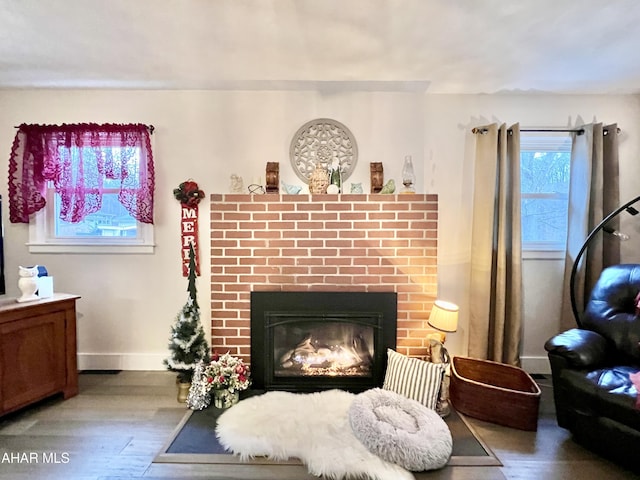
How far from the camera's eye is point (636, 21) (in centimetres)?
195

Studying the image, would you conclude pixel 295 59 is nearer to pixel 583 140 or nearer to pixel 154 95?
pixel 154 95

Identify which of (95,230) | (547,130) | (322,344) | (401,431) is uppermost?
(547,130)

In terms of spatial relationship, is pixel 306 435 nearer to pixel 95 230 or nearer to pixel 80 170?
pixel 95 230

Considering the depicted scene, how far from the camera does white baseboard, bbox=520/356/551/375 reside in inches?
120

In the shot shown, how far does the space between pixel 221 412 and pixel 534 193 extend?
3.09 m

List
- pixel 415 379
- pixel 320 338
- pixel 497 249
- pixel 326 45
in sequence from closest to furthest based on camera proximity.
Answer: pixel 326 45
pixel 415 379
pixel 320 338
pixel 497 249

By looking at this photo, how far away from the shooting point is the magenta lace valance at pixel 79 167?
2.88 meters

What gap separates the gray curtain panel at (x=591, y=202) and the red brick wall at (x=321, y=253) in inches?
49.7

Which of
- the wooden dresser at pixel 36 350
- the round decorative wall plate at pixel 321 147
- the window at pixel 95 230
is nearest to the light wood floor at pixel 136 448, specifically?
the wooden dresser at pixel 36 350

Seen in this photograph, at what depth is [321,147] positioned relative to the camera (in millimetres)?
2906

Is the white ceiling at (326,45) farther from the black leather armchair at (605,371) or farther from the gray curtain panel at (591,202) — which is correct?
the black leather armchair at (605,371)

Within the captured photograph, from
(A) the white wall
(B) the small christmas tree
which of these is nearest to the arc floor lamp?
(A) the white wall

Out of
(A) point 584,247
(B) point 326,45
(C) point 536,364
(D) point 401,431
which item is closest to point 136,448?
(D) point 401,431

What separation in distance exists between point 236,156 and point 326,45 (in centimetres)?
118
